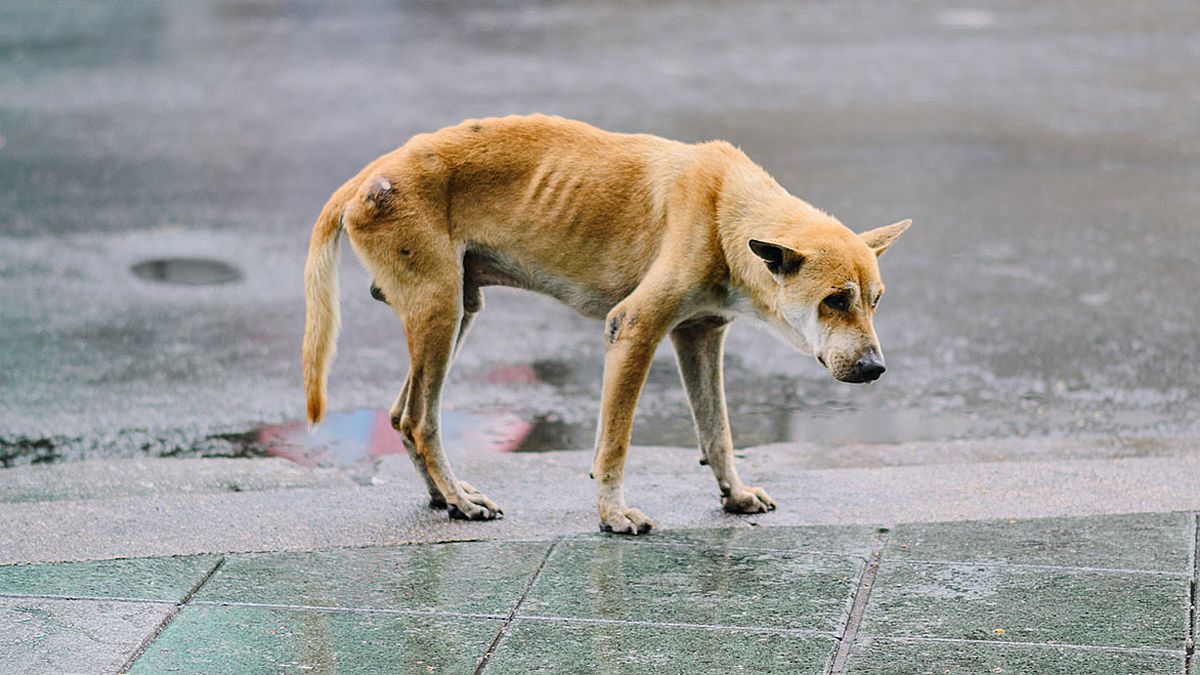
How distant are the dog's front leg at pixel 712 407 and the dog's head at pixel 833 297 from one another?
0.64 meters

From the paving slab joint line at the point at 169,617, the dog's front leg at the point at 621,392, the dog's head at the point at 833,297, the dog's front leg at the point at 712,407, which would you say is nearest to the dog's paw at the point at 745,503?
the dog's front leg at the point at 712,407

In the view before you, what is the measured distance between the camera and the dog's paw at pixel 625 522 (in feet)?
17.7

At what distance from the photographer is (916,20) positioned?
52.3 feet

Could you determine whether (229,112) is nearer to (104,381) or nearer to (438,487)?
(104,381)

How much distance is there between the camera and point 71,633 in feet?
14.9

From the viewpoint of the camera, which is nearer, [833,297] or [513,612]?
[513,612]

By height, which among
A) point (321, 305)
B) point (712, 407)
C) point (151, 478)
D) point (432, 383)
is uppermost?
point (321, 305)

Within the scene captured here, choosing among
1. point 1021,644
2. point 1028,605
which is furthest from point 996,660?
point 1028,605

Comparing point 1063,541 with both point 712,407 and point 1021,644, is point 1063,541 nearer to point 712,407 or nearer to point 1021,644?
point 1021,644

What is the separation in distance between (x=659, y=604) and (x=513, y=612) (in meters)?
0.44

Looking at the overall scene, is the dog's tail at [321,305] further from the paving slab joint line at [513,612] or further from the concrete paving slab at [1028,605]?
the concrete paving slab at [1028,605]

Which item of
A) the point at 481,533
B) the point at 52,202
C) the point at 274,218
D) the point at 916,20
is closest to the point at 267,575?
the point at 481,533

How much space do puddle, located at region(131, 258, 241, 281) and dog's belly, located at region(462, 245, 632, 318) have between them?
344cm

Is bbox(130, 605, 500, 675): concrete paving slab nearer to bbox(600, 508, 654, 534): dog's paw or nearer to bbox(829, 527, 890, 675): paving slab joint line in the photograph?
bbox(600, 508, 654, 534): dog's paw
